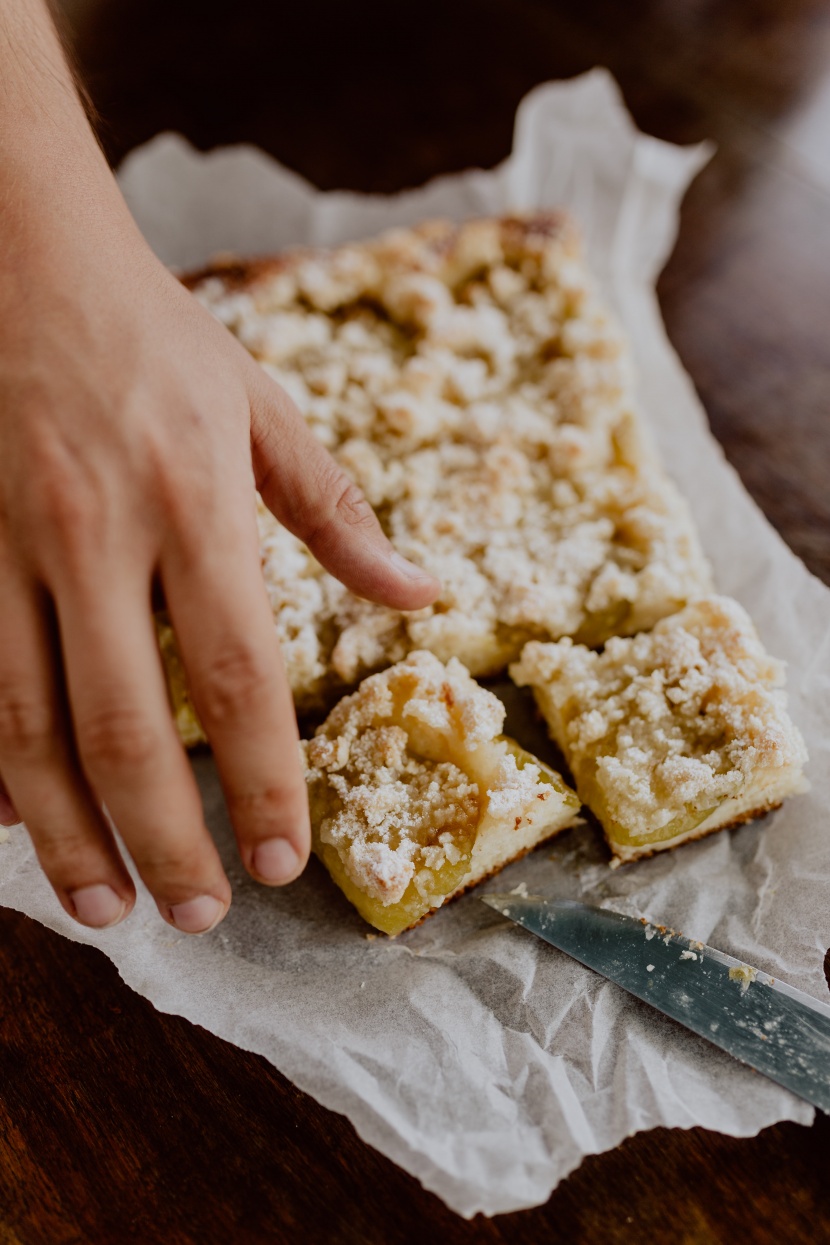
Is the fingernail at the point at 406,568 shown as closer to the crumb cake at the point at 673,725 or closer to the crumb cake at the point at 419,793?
the crumb cake at the point at 419,793

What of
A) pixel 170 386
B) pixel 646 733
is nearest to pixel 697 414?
pixel 646 733

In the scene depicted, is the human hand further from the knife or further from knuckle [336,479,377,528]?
the knife

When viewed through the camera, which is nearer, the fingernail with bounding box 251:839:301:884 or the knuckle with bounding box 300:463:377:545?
the fingernail with bounding box 251:839:301:884

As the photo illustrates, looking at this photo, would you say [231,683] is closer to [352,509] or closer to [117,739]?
[117,739]

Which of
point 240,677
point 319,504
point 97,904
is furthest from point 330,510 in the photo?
point 97,904

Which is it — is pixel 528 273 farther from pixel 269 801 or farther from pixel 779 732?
pixel 269 801

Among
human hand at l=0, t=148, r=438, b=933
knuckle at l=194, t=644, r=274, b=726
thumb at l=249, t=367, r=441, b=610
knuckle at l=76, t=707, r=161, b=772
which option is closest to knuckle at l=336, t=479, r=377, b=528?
thumb at l=249, t=367, r=441, b=610
